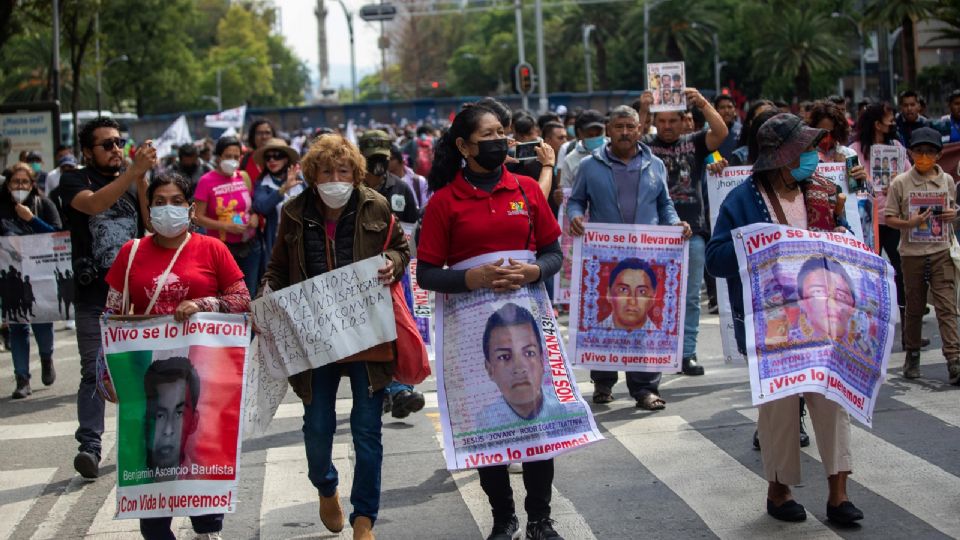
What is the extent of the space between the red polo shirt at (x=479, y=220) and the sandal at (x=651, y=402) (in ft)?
10.9

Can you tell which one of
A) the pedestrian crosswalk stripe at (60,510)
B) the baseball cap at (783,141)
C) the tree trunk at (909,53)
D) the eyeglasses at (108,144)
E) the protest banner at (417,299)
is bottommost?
the pedestrian crosswalk stripe at (60,510)

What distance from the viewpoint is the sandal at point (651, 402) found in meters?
9.05

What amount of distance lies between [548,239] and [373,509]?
1389 millimetres

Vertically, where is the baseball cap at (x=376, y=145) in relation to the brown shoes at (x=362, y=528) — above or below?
above

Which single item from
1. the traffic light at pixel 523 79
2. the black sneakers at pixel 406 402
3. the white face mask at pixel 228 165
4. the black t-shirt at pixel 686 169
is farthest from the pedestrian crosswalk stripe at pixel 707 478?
the traffic light at pixel 523 79

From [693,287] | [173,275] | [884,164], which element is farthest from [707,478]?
[884,164]

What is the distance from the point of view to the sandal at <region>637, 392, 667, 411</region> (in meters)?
9.05

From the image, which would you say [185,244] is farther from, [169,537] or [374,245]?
[169,537]

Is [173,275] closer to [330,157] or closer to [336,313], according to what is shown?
[336,313]

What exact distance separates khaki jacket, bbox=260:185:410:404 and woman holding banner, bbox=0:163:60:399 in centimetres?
571

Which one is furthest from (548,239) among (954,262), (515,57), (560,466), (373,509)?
(515,57)

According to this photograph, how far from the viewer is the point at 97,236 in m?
7.81

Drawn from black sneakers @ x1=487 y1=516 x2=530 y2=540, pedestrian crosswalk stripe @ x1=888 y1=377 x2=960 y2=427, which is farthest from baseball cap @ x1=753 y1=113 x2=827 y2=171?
pedestrian crosswalk stripe @ x1=888 y1=377 x2=960 y2=427

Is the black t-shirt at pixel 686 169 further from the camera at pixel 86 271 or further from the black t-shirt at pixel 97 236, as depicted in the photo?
the camera at pixel 86 271
